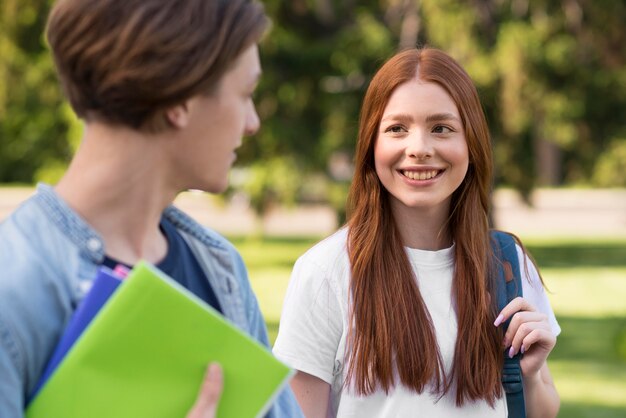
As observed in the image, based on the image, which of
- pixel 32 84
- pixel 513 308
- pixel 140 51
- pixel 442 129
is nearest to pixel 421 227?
pixel 442 129

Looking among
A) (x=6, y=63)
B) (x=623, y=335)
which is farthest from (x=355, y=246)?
(x=6, y=63)

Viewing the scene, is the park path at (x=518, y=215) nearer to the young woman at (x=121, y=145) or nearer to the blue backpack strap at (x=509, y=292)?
the blue backpack strap at (x=509, y=292)

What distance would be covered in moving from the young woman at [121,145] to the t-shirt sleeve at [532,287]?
55.2 inches

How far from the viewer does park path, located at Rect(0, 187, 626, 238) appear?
1198 inches

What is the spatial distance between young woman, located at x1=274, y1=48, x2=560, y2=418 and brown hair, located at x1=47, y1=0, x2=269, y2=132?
1.33 m

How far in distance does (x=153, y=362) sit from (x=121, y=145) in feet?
1.01

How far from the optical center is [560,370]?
10852mm

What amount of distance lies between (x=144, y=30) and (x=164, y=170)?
0.72ft

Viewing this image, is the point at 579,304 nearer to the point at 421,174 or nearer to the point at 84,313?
the point at 421,174

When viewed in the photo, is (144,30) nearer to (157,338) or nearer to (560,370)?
(157,338)

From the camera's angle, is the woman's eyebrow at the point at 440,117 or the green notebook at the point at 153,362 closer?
the green notebook at the point at 153,362

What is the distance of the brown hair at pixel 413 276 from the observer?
293 cm

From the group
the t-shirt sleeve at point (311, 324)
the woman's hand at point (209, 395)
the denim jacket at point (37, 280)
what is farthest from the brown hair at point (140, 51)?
the t-shirt sleeve at point (311, 324)

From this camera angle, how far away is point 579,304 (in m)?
16.0
